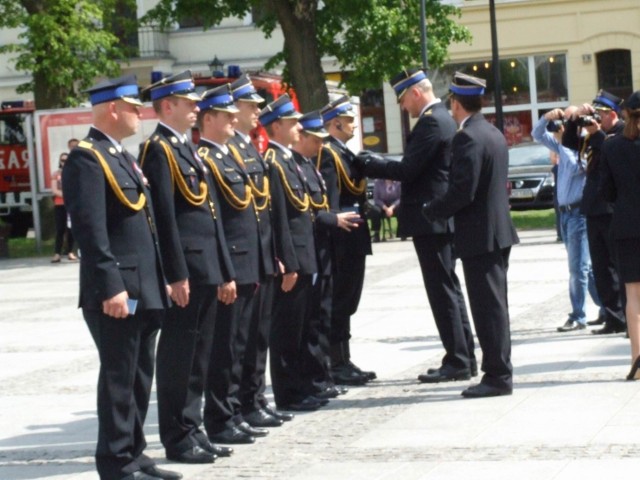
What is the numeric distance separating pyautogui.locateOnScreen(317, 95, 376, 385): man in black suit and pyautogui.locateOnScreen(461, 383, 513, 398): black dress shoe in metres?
1.24

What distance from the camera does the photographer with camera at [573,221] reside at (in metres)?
13.6

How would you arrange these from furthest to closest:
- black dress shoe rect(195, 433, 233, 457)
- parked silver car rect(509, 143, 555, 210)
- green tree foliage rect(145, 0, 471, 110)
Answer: parked silver car rect(509, 143, 555, 210) → green tree foliage rect(145, 0, 471, 110) → black dress shoe rect(195, 433, 233, 457)

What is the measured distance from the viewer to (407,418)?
9531 millimetres

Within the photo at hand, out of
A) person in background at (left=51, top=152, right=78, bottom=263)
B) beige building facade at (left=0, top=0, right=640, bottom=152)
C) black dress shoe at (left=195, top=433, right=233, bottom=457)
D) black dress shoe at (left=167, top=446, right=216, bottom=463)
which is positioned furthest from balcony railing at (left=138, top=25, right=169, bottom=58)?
black dress shoe at (left=167, top=446, right=216, bottom=463)

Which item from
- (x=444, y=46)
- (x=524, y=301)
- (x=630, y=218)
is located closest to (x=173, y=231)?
(x=630, y=218)

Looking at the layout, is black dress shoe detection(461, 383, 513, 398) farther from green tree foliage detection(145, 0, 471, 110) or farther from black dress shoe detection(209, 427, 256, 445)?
green tree foliage detection(145, 0, 471, 110)

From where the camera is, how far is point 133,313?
7.74 m

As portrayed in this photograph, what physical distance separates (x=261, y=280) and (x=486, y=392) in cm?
179

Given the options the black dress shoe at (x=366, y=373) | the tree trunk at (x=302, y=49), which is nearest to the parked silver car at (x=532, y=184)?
the tree trunk at (x=302, y=49)

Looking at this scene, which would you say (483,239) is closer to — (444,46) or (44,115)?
(44,115)

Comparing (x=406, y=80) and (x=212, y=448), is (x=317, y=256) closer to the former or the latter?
(x=406, y=80)

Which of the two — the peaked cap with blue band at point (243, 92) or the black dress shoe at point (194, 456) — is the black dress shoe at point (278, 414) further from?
the peaked cap with blue band at point (243, 92)

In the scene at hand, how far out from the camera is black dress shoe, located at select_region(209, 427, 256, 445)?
8.98 m

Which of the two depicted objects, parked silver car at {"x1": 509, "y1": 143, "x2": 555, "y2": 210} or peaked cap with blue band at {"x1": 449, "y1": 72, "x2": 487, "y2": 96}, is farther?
parked silver car at {"x1": 509, "y1": 143, "x2": 555, "y2": 210}
